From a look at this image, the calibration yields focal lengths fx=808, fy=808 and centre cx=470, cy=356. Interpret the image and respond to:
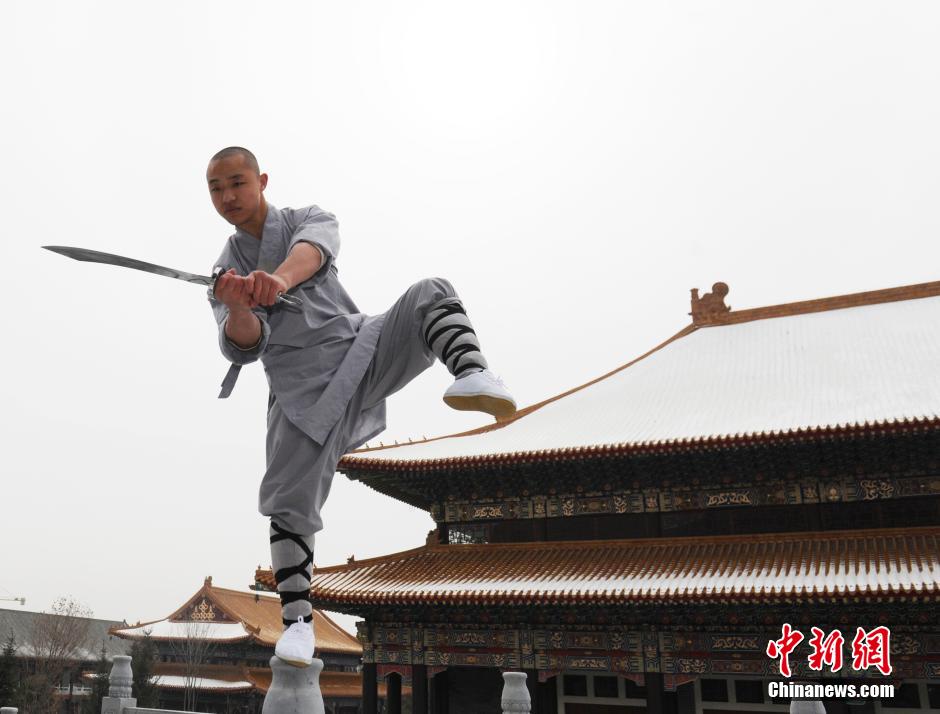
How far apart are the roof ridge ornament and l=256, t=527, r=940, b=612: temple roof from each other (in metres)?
7.12

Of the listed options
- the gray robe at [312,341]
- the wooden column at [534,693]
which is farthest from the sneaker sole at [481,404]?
the wooden column at [534,693]

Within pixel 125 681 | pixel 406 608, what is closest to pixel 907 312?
pixel 406 608

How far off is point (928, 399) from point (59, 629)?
101ft

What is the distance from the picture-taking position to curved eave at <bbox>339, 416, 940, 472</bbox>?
34.1 feet

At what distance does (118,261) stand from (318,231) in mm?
660

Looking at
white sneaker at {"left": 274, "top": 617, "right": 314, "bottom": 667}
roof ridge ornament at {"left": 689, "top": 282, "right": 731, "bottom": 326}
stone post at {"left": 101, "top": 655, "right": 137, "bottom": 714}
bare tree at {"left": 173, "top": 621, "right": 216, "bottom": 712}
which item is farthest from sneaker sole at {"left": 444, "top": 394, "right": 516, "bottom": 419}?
bare tree at {"left": 173, "top": 621, "right": 216, "bottom": 712}

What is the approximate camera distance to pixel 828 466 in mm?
11625

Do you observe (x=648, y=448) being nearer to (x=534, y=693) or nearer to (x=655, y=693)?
(x=655, y=693)

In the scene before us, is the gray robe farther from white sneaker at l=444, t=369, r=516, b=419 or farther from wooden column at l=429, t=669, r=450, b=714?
wooden column at l=429, t=669, r=450, b=714

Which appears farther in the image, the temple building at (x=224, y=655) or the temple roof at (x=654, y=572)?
the temple building at (x=224, y=655)

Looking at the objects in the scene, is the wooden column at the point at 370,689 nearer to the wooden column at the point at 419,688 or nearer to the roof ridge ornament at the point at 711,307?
the wooden column at the point at 419,688

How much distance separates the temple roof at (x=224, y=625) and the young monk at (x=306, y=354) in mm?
26798

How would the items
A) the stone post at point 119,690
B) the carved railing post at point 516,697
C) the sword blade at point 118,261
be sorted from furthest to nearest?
the stone post at point 119,690 → the carved railing post at point 516,697 → the sword blade at point 118,261

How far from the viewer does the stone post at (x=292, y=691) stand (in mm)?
2475
